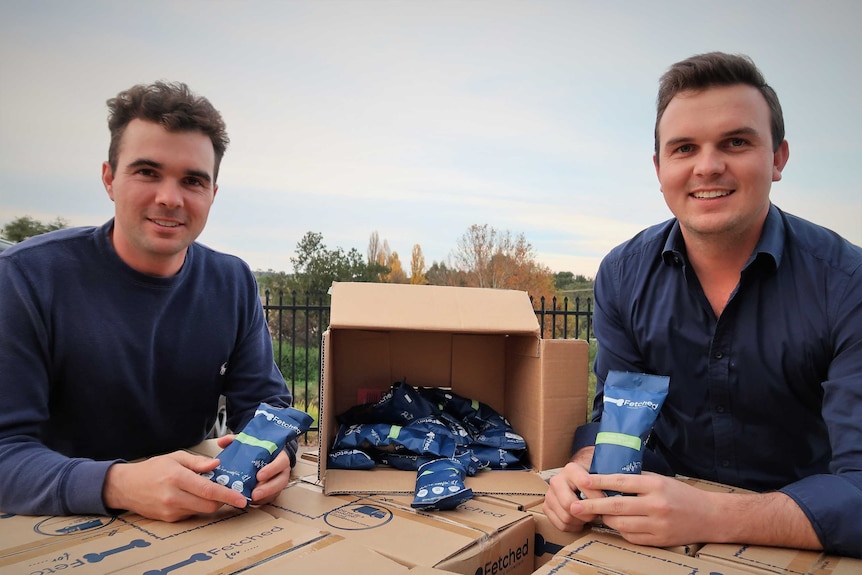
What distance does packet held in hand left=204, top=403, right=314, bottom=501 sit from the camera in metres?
1.21

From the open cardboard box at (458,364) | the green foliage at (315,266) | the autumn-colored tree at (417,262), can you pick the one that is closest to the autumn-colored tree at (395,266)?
the autumn-colored tree at (417,262)

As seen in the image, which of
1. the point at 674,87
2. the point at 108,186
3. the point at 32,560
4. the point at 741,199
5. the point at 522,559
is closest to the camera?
the point at 32,560

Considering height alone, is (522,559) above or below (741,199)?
below

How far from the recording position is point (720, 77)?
5.16 feet

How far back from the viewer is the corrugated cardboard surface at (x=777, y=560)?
1.03 metres

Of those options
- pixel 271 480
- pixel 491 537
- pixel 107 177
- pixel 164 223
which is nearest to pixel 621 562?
pixel 491 537

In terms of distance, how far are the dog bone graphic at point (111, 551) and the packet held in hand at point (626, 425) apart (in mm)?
915

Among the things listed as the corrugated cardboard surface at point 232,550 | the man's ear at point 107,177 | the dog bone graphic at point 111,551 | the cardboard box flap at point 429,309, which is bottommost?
the dog bone graphic at point 111,551

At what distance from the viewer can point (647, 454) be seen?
5.63 ft

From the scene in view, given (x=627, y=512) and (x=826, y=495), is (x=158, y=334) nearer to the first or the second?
(x=627, y=512)

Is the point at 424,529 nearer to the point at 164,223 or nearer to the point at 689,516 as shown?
the point at 689,516

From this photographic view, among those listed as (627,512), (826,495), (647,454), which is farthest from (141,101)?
(826,495)

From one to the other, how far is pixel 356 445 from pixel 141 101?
48.9 inches

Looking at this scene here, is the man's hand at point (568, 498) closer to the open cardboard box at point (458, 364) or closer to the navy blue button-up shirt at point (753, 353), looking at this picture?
the open cardboard box at point (458, 364)
